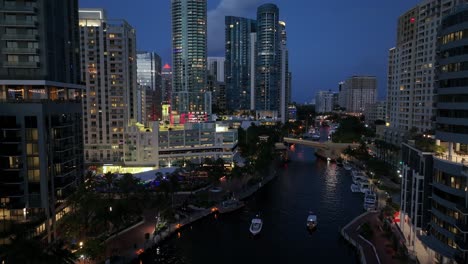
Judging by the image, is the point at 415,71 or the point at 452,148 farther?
the point at 415,71

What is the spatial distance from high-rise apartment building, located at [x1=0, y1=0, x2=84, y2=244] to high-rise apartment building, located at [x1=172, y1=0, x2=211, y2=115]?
118m

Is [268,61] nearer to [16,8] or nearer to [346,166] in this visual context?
[346,166]

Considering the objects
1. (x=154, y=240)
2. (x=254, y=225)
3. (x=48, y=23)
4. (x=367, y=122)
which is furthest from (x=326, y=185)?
(x=367, y=122)

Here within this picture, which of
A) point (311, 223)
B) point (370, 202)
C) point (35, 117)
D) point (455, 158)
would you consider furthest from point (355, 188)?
point (35, 117)

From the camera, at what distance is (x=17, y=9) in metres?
37.2

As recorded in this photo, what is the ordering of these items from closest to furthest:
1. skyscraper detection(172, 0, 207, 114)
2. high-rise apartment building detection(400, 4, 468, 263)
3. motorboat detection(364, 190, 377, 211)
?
1. high-rise apartment building detection(400, 4, 468, 263)
2. motorboat detection(364, 190, 377, 211)
3. skyscraper detection(172, 0, 207, 114)

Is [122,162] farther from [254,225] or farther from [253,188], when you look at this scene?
[254,225]

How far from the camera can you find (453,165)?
29.3m

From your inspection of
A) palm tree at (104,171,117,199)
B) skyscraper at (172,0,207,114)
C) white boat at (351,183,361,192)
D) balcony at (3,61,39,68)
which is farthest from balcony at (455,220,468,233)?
skyscraper at (172,0,207,114)

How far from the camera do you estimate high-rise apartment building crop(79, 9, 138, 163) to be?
82.9m

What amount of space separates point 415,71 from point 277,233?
5522 centimetres

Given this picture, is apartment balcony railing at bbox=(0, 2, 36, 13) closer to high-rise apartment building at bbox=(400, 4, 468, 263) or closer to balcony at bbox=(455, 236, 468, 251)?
high-rise apartment building at bbox=(400, 4, 468, 263)

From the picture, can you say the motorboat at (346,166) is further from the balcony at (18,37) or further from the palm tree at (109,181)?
the balcony at (18,37)

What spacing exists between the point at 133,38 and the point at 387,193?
6800 cm
